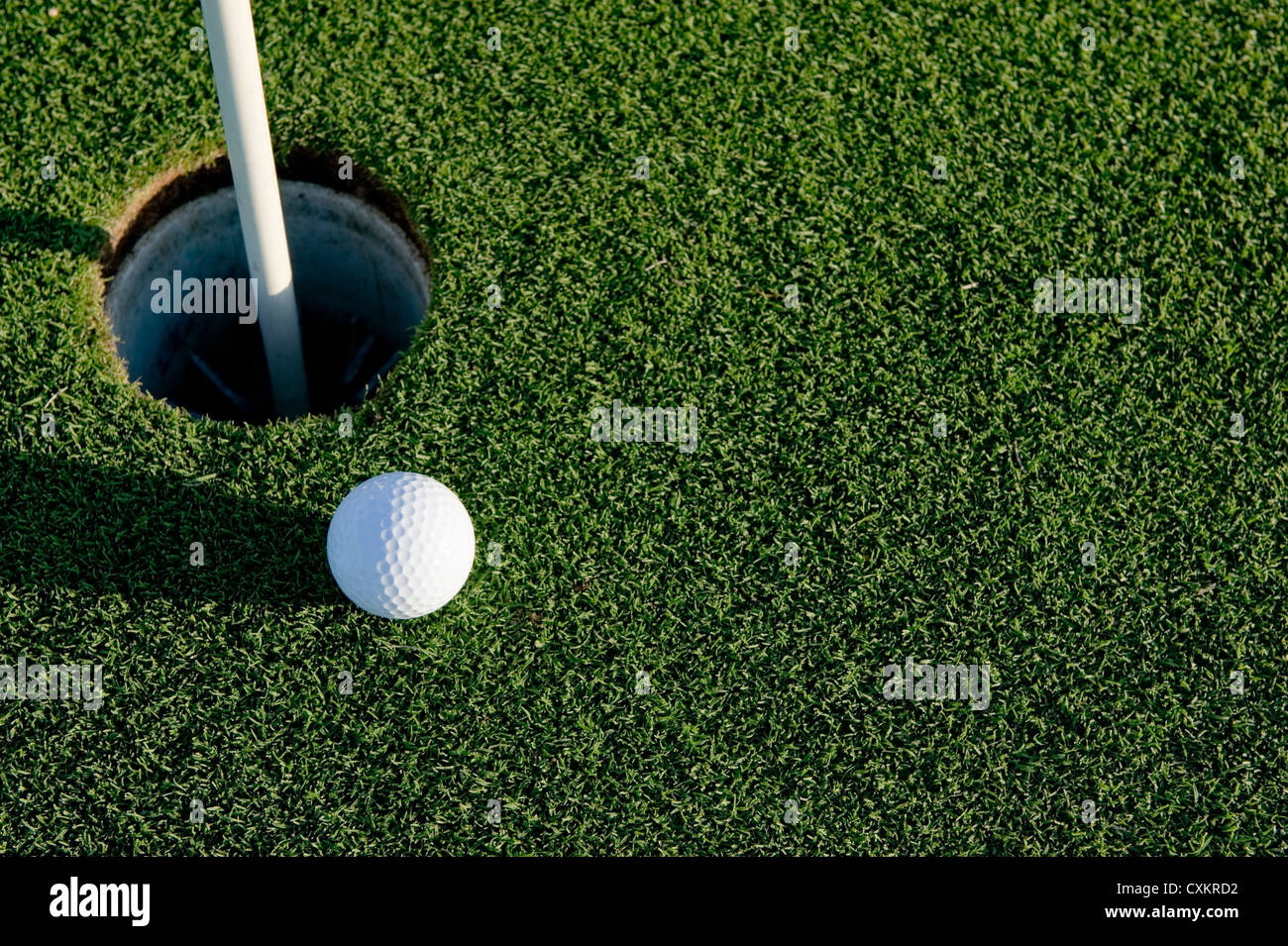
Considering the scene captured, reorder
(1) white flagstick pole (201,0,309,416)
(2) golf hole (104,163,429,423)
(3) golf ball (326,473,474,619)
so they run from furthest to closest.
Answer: (2) golf hole (104,163,429,423) → (3) golf ball (326,473,474,619) → (1) white flagstick pole (201,0,309,416)

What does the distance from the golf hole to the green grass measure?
0.67 feet

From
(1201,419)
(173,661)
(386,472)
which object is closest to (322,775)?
(173,661)

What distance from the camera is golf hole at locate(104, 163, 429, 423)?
479cm

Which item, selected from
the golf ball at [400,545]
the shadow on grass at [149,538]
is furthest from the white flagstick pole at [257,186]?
the golf ball at [400,545]

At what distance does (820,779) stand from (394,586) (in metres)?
1.76

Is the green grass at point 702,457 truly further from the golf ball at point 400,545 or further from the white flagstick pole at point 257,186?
the white flagstick pole at point 257,186

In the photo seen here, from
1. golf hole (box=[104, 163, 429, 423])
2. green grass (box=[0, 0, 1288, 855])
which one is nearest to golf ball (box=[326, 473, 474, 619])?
green grass (box=[0, 0, 1288, 855])

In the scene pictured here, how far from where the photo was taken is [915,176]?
4.96 m

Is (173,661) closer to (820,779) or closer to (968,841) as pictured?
(820,779)

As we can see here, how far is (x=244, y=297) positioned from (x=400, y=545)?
2.00 metres

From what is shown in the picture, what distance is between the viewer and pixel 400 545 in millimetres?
3865

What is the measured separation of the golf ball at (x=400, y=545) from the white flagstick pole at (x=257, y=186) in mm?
874

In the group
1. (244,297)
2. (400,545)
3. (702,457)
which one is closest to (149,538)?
(400,545)

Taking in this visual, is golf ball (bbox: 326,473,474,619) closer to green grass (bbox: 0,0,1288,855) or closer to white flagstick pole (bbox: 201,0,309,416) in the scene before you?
green grass (bbox: 0,0,1288,855)
